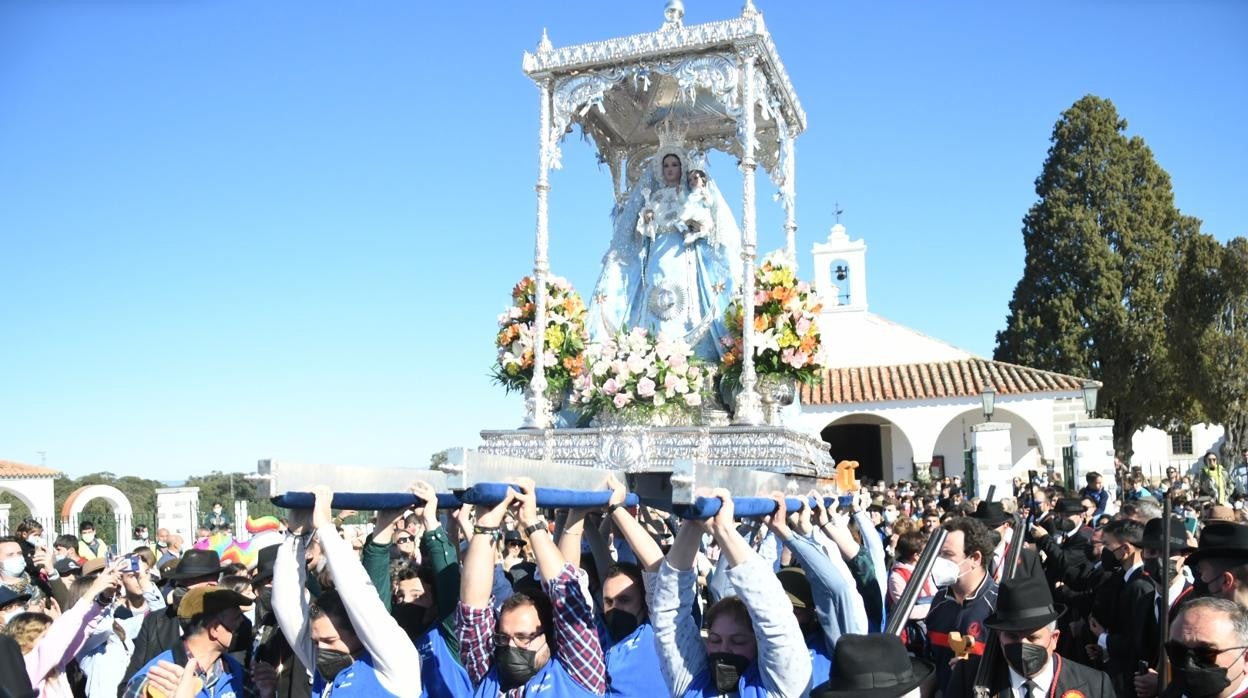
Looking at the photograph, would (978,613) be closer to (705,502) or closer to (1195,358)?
(705,502)

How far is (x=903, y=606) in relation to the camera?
3.58 m

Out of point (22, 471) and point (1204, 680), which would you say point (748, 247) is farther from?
point (22, 471)

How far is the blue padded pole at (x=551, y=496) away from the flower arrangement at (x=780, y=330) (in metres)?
6.95

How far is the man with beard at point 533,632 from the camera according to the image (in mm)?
3766

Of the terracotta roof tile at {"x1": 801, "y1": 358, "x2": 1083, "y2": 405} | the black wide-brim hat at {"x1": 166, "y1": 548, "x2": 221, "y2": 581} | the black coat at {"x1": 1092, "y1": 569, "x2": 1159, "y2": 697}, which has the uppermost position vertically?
the terracotta roof tile at {"x1": 801, "y1": 358, "x2": 1083, "y2": 405}

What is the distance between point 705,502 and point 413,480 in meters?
0.99

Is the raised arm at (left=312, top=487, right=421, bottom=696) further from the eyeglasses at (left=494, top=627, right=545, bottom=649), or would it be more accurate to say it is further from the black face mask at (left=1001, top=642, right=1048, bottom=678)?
the black face mask at (left=1001, top=642, right=1048, bottom=678)

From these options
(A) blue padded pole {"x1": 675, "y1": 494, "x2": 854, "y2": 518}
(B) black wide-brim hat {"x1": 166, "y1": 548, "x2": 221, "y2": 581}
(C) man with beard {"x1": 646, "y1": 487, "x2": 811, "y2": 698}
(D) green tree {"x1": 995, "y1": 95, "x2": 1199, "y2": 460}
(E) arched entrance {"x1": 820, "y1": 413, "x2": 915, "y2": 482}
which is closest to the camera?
(A) blue padded pole {"x1": 675, "y1": 494, "x2": 854, "y2": 518}

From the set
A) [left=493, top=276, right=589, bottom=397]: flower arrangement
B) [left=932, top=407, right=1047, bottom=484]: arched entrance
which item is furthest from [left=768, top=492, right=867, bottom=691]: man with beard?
[left=932, top=407, right=1047, bottom=484]: arched entrance

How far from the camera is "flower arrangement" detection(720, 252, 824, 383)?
10.8 m

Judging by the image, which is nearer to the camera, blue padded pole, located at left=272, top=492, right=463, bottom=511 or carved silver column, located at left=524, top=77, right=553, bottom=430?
blue padded pole, located at left=272, top=492, right=463, bottom=511

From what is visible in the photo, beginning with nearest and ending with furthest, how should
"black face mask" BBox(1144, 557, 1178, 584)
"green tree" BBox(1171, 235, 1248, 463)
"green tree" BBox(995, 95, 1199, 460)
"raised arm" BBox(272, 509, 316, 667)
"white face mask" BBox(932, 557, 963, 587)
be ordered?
1. "raised arm" BBox(272, 509, 316, 667)
2. "black face mask" BBox(1144, 557, 1178, 584)
3. "white face mask" BBox(932, 557, 963, 587)
4. "green tree" BBox(1171, 235, 1248, 463)
5. "green tree" BBox(995, 95, 1199, 460)

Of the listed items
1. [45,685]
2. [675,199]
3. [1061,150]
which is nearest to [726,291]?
[675,199]

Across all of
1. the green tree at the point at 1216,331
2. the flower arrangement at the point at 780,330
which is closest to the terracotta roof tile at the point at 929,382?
the green tree at the point at 1216,331
